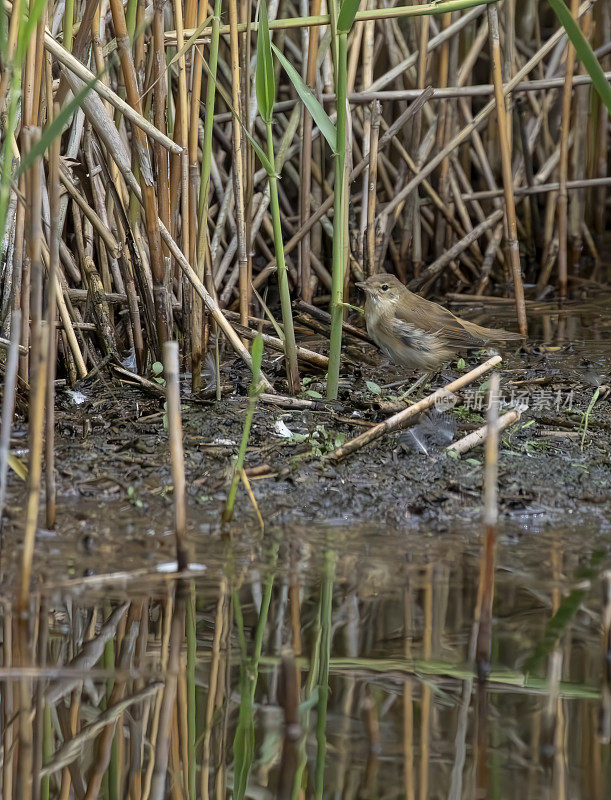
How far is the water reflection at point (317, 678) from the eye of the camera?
7.54 ft

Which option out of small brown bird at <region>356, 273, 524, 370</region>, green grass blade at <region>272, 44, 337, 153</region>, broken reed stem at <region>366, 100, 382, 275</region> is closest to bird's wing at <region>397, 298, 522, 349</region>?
small brown bird at <region>356, 273, 524, 370</region>

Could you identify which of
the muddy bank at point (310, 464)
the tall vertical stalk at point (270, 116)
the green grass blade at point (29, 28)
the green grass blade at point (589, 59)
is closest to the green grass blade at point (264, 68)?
the tall vertical stalk at point (270, 116)

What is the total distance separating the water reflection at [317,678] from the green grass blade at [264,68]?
162 centimetres

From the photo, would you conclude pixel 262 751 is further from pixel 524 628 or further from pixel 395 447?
pixel 395 447

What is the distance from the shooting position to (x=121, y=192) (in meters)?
4.47

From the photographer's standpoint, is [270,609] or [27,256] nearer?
[270,609]

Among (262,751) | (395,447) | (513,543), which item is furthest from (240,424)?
(262,751)

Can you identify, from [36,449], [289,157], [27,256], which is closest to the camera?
[36,449]

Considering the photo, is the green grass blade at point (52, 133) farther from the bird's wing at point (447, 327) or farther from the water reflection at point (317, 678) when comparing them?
the bird's wing at point (447, 327)

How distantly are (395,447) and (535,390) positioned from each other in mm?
1092

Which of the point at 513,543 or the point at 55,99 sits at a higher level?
the point at 55,99

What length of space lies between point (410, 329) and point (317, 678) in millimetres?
2971

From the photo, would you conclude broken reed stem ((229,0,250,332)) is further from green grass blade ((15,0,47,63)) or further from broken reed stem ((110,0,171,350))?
green grass blade ((15,0,47,63))

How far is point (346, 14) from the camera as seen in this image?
3689mm
